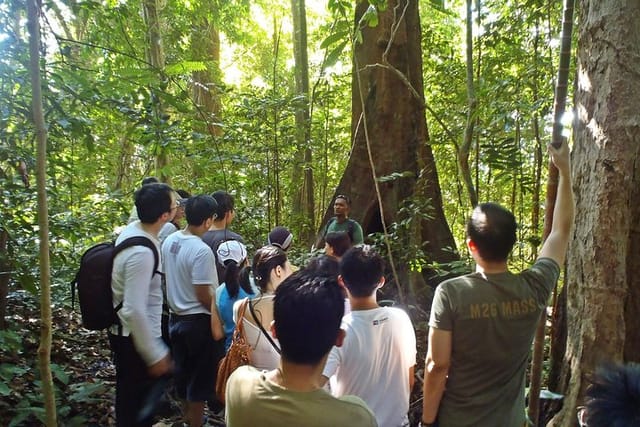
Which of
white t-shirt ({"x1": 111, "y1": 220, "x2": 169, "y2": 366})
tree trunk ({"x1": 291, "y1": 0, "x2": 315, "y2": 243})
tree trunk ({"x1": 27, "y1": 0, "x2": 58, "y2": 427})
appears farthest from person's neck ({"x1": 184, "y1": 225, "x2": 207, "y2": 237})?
tree trunk ({"x1": 291, "y1": 0, "x2": 315, "y2": 243})

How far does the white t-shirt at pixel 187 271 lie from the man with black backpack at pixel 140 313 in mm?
503

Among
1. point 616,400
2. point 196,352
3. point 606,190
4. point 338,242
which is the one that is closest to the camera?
point 616,400

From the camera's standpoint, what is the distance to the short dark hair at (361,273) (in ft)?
7.25

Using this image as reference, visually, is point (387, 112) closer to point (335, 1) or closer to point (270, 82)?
point (335, 1)

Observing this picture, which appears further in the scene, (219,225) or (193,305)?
(219,225)

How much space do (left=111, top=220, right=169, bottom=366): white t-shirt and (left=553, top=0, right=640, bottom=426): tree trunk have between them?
2.17 m

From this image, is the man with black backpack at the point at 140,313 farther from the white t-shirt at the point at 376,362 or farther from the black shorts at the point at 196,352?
the white t-shirt at the point at 376,362

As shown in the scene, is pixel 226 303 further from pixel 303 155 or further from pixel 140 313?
pixel 303 155

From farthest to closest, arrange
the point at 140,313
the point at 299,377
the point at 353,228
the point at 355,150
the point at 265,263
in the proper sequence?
the point at 355,150 < the point at 353,228 < the point at 265,263 < the point at 140,313 < the point at 299,377

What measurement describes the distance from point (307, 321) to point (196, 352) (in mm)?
2318

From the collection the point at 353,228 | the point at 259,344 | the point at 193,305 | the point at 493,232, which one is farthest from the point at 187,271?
the point at 353,228

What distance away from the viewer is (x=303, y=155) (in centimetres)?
799

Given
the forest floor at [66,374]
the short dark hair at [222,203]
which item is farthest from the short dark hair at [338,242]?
the forest floor at [66,374]

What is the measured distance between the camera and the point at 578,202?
2482mm
